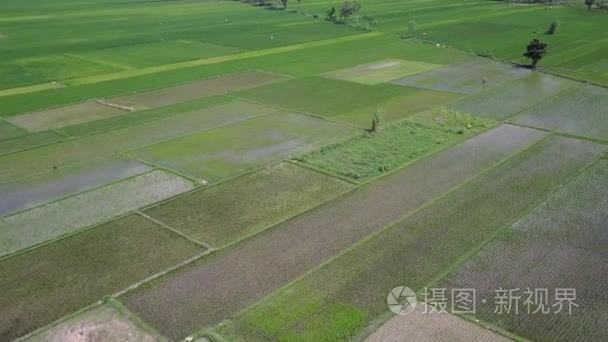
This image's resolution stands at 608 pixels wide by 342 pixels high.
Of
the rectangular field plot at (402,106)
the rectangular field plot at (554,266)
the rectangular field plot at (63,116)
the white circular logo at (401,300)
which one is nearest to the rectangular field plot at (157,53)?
the rectangular field plot at (63,116)

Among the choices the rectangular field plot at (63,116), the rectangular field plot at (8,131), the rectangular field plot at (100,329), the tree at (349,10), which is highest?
the tree at (349,10)

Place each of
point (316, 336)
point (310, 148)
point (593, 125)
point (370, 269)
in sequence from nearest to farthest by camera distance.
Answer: point (316, 336) → point (370, 269) → point (310, 148) → point (593, 125)

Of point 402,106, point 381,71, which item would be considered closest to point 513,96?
point 402,106

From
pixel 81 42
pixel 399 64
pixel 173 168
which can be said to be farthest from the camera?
pixel 81 42

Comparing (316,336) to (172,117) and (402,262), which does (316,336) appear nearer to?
(402,262)

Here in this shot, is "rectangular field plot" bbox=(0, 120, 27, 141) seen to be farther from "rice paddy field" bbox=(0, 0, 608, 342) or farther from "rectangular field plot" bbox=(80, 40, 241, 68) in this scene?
"rectangular field plot" bbox=(80, 40, 241, 68)

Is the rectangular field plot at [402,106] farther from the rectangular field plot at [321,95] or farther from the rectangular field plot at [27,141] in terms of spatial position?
the rectangular field plot at [27,141]

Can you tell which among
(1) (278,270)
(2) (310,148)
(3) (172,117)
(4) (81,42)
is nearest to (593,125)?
(2) (310,148)
